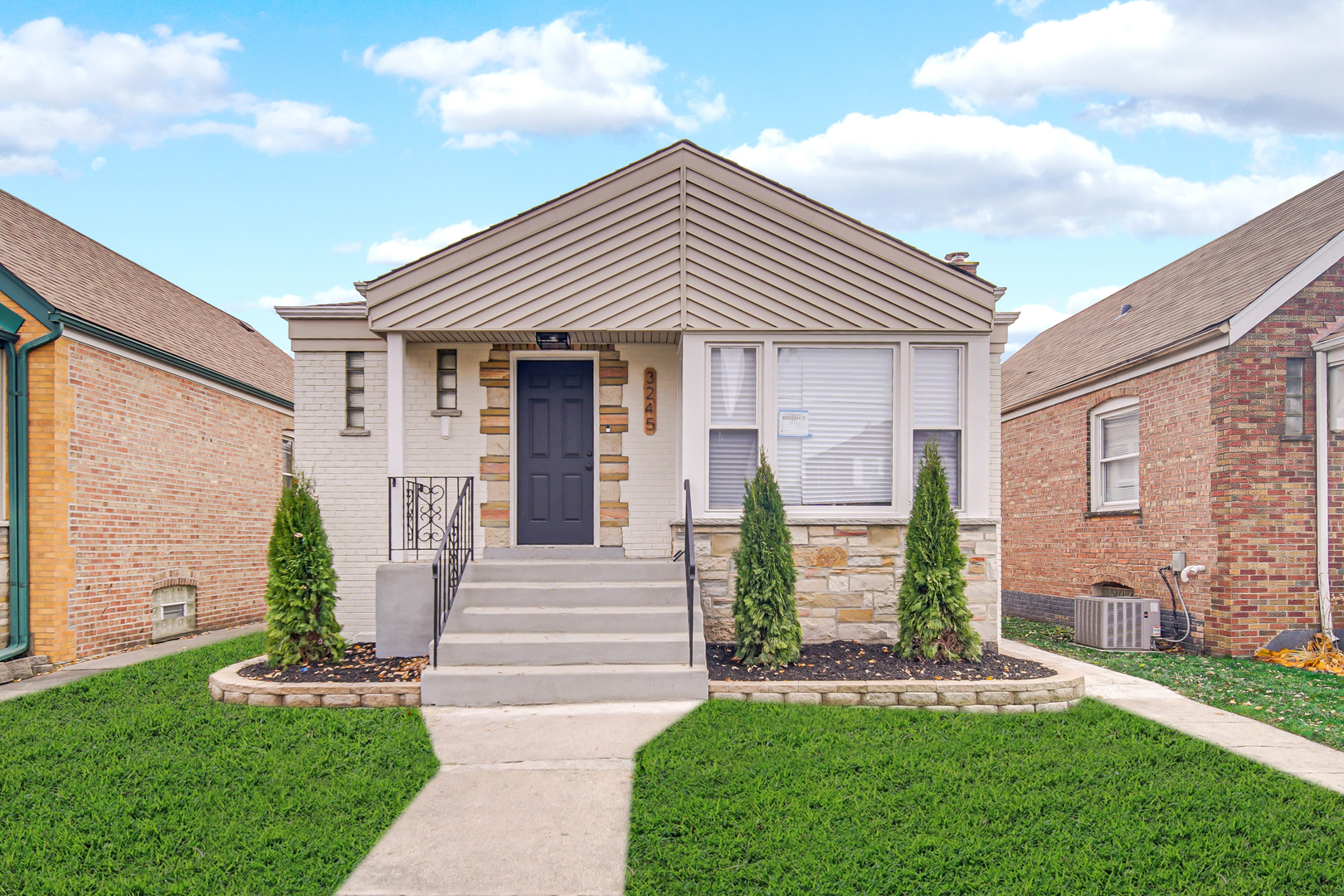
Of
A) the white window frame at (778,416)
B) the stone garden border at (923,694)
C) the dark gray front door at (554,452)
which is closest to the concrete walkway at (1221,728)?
the stone garden border at (923,694)

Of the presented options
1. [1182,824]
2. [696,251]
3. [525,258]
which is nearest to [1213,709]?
[1182,824]

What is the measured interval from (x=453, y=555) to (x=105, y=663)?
14.7ft

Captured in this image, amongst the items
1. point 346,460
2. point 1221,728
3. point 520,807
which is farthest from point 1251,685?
point 346,460

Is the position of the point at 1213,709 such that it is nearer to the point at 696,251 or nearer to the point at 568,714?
the point at 568,714

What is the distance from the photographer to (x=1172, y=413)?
32.1 feet

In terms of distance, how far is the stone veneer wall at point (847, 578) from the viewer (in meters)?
7.36

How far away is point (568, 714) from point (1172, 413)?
26.8 ft

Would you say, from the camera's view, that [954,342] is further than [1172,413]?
No

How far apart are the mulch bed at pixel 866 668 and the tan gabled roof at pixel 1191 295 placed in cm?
496

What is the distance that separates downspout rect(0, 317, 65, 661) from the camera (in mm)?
8250

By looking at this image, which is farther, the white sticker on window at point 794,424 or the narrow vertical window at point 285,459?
the narrow vertical window at point 285,459

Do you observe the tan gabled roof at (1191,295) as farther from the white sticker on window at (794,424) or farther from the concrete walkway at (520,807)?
the concrete walkway at (520,807)

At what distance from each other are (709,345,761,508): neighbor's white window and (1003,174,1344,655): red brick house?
5387 mm

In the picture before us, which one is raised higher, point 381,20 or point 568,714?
point 381,20
